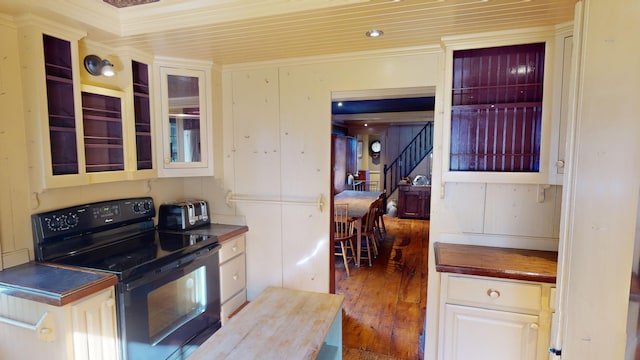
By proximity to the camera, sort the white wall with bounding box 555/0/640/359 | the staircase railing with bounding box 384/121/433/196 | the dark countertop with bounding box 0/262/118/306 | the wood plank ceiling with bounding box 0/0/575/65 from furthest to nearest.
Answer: the staircase railing with bounding box 384/121/433/196 → the wood plank ceiling with bounding box 0/0/575/65 → the dark countertop with bounding box 0/262/118/306 → the white wall with bounding box 555/0/640/359

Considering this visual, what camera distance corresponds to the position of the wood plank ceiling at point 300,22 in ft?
5.35

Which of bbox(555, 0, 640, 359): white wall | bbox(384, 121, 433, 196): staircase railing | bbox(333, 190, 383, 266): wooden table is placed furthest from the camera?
bbox(384, 121, 433, 196): staircase railing

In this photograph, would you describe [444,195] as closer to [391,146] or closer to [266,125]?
[266,125]

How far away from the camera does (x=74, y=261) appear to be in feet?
6.23

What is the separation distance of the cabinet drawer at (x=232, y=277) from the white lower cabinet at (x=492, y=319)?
5.18ft

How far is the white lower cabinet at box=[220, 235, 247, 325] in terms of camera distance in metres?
2.59

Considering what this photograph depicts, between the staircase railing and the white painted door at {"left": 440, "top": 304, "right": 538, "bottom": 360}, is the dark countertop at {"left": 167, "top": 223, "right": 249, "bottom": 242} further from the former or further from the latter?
the staircase railing

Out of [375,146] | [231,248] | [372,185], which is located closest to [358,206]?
[231,248]

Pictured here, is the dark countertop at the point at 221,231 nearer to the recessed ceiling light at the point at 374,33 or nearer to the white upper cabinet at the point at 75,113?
the white upper cabinet at the point at 75,113

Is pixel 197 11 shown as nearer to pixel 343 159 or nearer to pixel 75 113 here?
pixel 75 113

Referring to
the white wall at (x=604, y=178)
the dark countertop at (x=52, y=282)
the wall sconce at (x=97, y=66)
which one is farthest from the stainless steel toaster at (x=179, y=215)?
the white wall at (x=604, y=178)

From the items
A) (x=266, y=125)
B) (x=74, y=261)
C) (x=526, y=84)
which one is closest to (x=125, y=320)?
(x=74, y=261)

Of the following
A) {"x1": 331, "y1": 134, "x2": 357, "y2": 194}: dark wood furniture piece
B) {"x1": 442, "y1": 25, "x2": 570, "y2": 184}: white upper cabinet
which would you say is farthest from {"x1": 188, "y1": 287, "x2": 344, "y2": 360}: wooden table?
{"x1": 331, "y1": 134, "x2": 357, "y2": 194}: dark wood furniture piece

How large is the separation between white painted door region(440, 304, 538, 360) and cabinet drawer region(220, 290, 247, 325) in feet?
5.20
